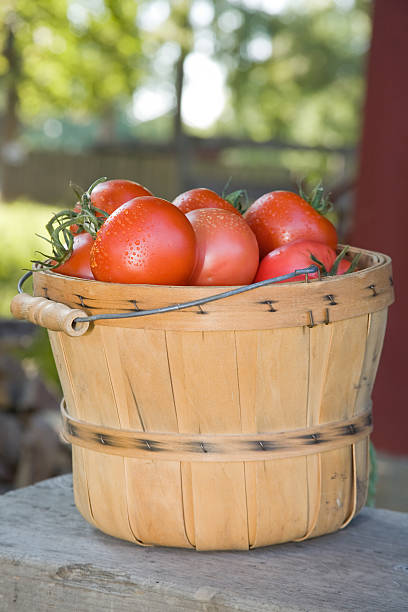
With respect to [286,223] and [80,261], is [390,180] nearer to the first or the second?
[286,223]

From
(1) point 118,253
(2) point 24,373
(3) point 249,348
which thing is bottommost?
(2) point 24,373

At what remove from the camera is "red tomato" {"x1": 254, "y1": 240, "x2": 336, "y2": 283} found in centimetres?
108

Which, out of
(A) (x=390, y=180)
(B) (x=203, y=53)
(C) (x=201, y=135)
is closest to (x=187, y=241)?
(A) (x=390, y=180)

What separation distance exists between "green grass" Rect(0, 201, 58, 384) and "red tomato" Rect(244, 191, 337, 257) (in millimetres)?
3304

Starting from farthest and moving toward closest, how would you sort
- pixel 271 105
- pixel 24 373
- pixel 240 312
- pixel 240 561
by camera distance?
pixel 271 105 → pixel 24 373 → pixel 240 561 → pixel 240 312

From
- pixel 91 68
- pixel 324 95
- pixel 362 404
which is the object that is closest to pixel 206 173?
pixel 91 68

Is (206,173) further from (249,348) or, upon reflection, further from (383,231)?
(249,348)

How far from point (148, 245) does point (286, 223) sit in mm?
273

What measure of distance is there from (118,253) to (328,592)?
542 mm

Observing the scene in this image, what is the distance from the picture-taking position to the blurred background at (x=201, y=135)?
3594 mm

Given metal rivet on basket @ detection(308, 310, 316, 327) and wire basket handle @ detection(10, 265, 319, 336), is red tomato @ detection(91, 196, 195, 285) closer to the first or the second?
wire basket handle @ detection(10, 265, 319, 336)

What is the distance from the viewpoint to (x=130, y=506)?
1118 millimetres

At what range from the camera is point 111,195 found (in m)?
1.20

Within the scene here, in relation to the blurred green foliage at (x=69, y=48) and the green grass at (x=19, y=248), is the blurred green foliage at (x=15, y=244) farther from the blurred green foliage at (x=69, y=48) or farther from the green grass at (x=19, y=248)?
the blurred green foliage at (x=69, y=48)
